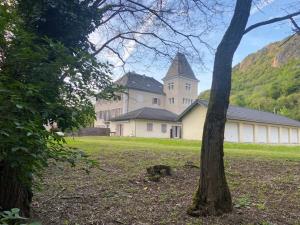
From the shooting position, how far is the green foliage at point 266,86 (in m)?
57.2

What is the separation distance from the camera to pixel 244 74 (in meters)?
65.1

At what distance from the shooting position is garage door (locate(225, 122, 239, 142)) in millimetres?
31983

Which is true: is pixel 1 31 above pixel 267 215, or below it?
above

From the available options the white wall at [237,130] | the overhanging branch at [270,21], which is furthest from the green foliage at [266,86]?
the overhanging branch at [270,21]

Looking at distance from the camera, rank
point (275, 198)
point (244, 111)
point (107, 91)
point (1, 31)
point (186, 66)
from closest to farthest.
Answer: point (1, 31) < point (107, 91) < point (275, 198) < point (186, 66) < point (244, 111)

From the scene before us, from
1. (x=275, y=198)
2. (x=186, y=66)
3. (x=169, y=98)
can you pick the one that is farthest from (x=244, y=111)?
(x=275, y=198)

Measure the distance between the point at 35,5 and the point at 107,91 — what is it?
5.46ft

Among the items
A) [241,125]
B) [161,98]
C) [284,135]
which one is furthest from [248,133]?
[161,98]

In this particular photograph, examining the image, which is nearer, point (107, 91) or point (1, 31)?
point (1, 31)

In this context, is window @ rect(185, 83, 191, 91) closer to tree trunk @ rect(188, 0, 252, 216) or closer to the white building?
the white building

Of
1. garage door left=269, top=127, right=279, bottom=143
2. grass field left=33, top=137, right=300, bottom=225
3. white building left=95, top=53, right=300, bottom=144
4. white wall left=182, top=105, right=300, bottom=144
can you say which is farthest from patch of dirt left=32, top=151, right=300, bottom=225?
garage door left=269, top=127, right=279, bottom=143

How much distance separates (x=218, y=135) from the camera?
5262mm

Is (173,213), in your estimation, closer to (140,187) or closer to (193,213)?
(193,213)

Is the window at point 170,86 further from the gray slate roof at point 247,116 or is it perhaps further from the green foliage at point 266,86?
the gray slate roof at point 247,116
